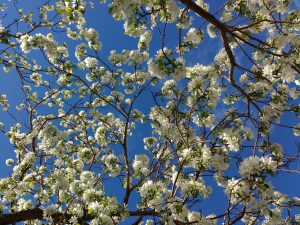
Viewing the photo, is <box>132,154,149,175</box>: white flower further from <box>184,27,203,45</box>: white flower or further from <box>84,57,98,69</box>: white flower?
<box>184,27,203,45</box>: white flower

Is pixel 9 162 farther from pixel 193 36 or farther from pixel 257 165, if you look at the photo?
pixel 257 165

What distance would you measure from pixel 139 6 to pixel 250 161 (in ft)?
9.11

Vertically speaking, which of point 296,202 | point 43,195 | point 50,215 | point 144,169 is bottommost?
point 50,215

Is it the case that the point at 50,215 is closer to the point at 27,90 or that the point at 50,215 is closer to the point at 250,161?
the point at 250,161

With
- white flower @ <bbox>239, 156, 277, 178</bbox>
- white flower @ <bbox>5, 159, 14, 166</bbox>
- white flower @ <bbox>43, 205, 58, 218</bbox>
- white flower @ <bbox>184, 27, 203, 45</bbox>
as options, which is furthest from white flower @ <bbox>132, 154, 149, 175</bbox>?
white flower @ <bbox>239, 156, 277, 178</bbox>

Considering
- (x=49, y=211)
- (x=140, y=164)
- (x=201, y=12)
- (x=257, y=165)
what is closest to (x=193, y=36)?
(x=201, y=12)

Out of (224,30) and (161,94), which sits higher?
(161,94)

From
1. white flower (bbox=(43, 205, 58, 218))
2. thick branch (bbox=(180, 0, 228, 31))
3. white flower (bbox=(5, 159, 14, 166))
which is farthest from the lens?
white flower (bbox=(5, 159, 14, 166))

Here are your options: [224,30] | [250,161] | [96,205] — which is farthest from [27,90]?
[250,161]

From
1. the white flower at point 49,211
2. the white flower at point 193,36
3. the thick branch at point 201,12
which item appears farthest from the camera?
the white flower at point 193,36

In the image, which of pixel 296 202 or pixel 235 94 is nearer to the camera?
pixel 296 202

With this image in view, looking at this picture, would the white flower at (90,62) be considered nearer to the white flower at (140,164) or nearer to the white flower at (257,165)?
→ the white flower at (140,164)

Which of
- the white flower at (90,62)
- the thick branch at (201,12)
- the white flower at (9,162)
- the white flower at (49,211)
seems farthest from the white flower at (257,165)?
the white flower at (9,162)

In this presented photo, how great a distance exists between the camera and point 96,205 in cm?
595
